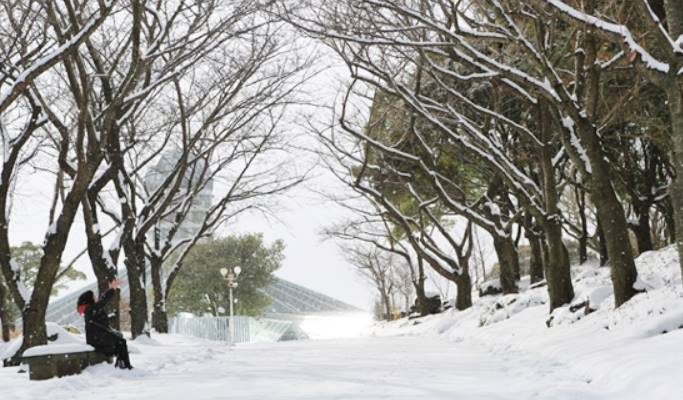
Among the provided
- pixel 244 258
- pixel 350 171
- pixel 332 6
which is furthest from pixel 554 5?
pixel 244 258

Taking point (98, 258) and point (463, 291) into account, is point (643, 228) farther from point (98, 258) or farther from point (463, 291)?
point (98, 258)

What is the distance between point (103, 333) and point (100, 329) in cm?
8

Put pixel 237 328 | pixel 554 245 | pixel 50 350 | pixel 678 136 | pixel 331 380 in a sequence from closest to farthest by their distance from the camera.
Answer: pixel 678 136 → pixel 331 380 → pixel 50 350 → pixel 554 245 → pixel 237 328

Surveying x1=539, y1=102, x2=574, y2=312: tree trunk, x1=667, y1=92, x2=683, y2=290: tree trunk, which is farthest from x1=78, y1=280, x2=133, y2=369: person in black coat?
x1=539, y1=102, x2=574, y2=312: tree trunk

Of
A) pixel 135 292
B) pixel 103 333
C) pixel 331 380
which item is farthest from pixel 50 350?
pixel 135 292

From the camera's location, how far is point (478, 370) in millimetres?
7457

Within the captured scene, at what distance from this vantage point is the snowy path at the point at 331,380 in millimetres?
5570

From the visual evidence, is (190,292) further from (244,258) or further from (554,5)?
(554,5)

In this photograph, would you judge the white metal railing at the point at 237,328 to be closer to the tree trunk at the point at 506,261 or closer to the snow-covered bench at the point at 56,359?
the tree trunk at the point at 506,261

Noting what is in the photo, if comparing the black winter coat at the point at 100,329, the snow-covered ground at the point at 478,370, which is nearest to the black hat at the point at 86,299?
the black winter coat at the point at 100,329

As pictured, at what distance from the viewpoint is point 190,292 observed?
134 feet

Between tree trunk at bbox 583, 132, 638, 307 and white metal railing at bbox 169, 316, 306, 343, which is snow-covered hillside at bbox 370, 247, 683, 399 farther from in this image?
white metal railing at bbox 169, 316, 306, 343

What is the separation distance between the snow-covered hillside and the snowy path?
0.25 meters

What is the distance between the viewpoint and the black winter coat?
8.41 m
